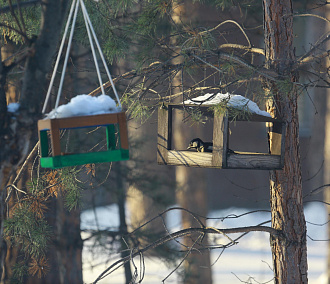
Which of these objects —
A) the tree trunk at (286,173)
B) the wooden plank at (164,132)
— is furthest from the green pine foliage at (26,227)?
the tree trunk at (286,173)

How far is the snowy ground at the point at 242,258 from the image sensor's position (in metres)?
8.12

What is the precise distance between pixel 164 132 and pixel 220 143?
1.41ft

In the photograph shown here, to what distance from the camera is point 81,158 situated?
6.72ft

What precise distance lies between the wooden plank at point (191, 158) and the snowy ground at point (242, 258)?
14.2 feet

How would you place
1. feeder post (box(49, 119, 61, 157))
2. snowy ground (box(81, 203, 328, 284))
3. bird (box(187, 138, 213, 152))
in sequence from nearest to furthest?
feeder post (box(49, 119, 61, 157)) < bird (box(187, 138, 213, 152)) < snowy ground (box(81, 203, 328, 284))

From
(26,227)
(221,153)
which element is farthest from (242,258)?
(221,153)

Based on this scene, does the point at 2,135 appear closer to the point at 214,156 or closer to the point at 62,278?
the point at 214,156

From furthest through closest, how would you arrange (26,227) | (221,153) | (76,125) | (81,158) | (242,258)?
1. (242,258)
2. (26,227)
3. (221,153)
4. (81,158)
5. (76,125)

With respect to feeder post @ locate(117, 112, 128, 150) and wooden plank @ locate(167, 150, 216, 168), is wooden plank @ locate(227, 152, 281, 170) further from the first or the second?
feeder post @ locate(117, 112, 128, 150)

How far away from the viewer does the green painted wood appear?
200cm

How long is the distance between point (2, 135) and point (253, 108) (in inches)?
57.6

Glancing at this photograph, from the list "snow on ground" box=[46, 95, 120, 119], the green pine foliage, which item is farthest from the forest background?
"snow on ground" box=[46, 95, 120, 119]

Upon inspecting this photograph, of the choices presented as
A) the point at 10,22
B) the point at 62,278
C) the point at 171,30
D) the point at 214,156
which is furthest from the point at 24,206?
the point at 171,30

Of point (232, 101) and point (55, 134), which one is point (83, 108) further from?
point (232, 101)
